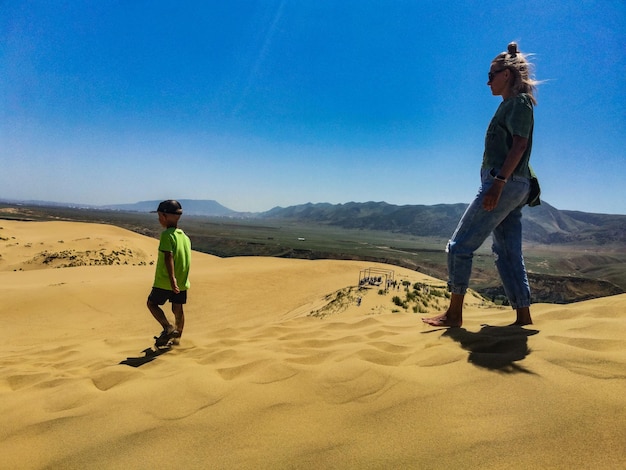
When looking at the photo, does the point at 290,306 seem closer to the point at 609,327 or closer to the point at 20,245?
the point at 609,327

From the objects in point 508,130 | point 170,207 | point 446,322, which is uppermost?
point 508,130

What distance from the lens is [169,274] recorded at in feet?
12.0

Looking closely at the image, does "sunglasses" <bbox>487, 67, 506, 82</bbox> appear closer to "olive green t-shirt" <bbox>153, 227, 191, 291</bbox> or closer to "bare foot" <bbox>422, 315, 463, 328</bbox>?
"bare foot" <bbox>422, 315, 463, 328</bbox>

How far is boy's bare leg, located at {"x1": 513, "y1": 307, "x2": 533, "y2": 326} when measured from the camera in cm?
278

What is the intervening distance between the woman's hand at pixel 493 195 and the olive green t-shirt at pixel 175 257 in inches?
115

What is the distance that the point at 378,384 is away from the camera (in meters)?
1.88

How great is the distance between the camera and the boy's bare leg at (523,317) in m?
2.78

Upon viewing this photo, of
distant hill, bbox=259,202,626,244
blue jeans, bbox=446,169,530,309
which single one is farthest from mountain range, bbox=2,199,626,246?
blue jeans, bbox=446,169,530,309

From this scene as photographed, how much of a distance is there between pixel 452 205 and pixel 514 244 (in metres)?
202

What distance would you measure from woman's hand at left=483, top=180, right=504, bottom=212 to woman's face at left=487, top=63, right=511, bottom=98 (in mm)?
890

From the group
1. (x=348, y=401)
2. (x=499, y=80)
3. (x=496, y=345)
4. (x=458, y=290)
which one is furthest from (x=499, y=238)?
(x=348, y=401)

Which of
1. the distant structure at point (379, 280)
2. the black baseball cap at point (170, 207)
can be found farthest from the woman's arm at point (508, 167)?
the distant structure at point (379, 280)

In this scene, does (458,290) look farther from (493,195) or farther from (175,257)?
(175,257)

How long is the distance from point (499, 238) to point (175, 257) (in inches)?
132
